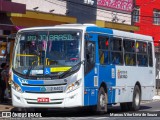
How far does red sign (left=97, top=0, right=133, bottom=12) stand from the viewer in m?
38.3

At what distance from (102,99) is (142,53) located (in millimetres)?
4644

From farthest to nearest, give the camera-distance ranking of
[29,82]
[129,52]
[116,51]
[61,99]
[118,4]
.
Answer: [118,4] < [129,52] < [116,51] < [29,82] < [61,99]

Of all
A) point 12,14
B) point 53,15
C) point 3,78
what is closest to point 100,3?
point 53,15

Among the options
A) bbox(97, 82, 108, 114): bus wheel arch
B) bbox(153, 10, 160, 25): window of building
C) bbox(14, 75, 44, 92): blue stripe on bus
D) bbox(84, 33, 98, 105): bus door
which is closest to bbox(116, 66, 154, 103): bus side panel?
bbox(97, 82, 108, 114): bus wheel arch

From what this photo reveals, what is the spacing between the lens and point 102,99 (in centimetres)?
1878

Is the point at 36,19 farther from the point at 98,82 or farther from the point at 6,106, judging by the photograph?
the point at 98,82

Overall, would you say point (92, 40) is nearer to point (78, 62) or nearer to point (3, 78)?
point (78, 62)

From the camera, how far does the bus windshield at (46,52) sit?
17.5m

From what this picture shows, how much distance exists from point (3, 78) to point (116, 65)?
18.4 feet

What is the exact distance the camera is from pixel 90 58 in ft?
58.9

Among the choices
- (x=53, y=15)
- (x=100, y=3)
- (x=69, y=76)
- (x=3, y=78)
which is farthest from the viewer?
(x=100, y=3)

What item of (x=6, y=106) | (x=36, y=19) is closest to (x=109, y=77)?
(x=6, y=106)

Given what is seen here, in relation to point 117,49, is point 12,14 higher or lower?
higher

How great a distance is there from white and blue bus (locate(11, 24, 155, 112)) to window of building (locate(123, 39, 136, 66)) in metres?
1.14
